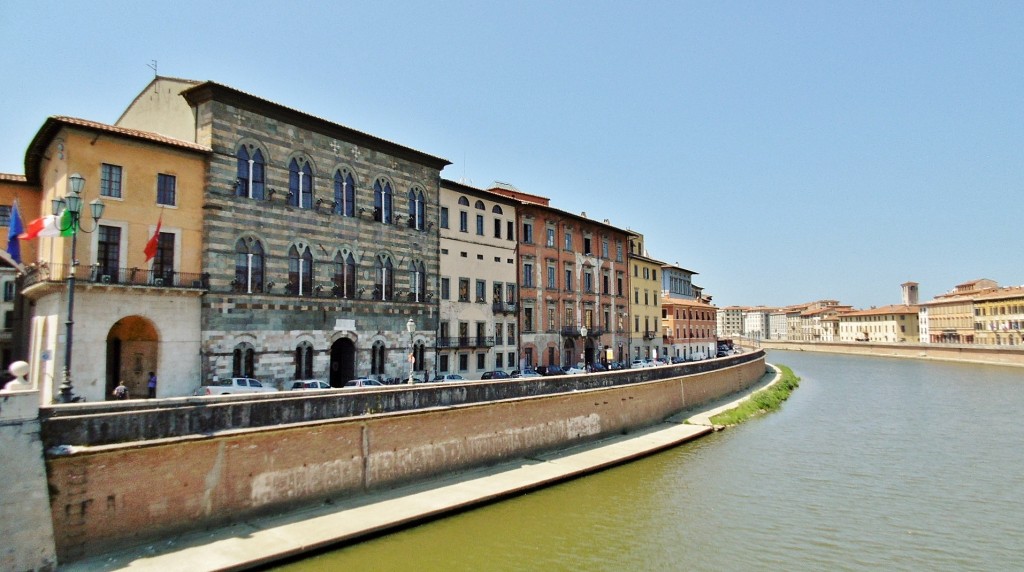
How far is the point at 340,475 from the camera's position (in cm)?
1602

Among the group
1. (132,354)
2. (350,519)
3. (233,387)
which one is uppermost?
(132,354)

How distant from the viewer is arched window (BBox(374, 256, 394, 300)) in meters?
30.8

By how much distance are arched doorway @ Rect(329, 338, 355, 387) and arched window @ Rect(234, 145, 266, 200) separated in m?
7.79

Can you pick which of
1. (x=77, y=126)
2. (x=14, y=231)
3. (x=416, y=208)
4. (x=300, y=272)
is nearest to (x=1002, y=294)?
(x=416, y=208)

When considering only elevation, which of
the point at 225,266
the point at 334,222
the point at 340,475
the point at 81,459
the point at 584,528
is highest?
the point at 334,222

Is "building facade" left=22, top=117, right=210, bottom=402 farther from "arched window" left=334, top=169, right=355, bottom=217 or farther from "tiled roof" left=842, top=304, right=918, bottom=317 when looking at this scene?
"tiled roof" left=842, top=304, right=918, bottom=317

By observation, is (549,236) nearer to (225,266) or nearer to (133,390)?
(225,266)

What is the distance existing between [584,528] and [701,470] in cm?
818

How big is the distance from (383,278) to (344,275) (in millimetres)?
2470

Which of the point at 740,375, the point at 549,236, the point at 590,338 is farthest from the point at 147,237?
the point at 740,375

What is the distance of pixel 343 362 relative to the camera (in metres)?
29.5

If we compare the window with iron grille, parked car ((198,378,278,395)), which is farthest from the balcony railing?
parked car ((198,378,278,395))

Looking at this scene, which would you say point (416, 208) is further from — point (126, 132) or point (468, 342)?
point (126, 132)

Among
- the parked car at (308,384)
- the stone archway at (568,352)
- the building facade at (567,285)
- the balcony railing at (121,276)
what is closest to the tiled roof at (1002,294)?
the building facade at (567,285)
